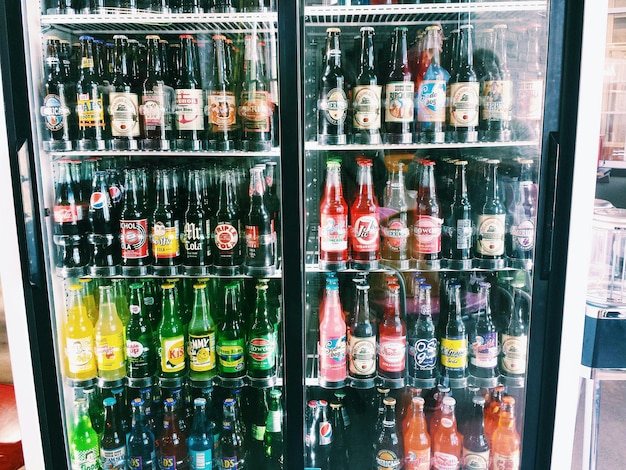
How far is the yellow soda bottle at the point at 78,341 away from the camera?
1902 millimetres

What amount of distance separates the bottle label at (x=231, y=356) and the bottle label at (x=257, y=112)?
784 millimetres

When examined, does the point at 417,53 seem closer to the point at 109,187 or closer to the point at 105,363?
the point at 109,187

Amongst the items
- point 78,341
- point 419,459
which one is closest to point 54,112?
point 78,341

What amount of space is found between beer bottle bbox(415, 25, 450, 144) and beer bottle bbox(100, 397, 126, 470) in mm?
Result: 1534

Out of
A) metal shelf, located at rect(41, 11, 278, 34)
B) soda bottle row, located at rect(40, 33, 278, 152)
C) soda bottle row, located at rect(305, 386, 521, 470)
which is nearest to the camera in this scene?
metal shelf, located at rect(41, 11, 278, 34)

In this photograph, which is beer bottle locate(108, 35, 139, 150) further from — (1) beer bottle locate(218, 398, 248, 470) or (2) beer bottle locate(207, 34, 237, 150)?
(1) beer bottle locate(218, 398, 248, 470)

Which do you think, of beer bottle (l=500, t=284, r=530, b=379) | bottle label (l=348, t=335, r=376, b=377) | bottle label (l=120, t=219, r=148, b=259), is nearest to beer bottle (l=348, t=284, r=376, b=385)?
bottle label (l=348, t=335, r=376, b=377)

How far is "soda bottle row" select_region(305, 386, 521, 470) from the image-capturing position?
6.31 ft

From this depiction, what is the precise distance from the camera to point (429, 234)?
1.84 metres

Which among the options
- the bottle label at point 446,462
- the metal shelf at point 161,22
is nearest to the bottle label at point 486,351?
the bottle label at point 446,462

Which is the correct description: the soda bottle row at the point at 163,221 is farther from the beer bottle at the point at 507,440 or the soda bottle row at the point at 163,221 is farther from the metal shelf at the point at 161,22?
the beer bottle at the point at 507,440

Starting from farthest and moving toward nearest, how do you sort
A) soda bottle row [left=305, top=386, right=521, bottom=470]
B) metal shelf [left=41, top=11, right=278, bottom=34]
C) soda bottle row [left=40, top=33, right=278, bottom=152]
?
soda bottle row [left=305, top=386, right=521, bottom=470] → soda bottle row [left=40, top=33, right=278, bottom=152] → metal shelf [left=41, top=11, right=278, bottom=34]

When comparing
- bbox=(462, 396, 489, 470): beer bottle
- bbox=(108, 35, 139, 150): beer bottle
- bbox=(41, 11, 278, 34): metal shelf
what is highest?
bbox=(41, 11, 278, 34): metal shelf

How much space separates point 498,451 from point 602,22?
59.4 inches
